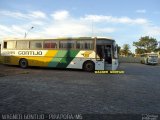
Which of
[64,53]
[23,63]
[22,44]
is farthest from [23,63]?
[64,53]

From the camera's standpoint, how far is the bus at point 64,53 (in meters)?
20.0

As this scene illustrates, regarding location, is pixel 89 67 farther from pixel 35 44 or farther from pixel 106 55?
pixel 35 44

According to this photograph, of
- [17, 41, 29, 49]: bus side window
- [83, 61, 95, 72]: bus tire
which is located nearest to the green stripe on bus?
[83, 61, 95, 72]: bus tire

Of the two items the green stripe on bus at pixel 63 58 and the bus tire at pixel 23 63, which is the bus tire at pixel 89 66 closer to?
the green stripe on bus at pixel 63 58

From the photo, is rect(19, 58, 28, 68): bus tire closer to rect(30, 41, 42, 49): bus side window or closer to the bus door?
rect(30, 41, 42, 49): bus side window

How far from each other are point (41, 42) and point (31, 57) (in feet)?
5.48

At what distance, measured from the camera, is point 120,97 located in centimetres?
Answer: 894

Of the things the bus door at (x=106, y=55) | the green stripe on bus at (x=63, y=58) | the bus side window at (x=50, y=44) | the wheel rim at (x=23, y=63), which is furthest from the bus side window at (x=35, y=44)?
the bus door at (x=106, y=55)

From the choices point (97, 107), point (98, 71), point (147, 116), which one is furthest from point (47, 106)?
point (98, 71)

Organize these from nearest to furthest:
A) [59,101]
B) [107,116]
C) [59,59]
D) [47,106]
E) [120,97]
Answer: [107,116] → [47,106] → [59,101] → [120,97] → [59,59]

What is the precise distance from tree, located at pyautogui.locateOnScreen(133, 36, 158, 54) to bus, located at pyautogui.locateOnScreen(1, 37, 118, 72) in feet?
252

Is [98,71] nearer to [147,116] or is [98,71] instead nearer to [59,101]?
[59,101]

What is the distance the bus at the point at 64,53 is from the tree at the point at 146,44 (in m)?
76.9

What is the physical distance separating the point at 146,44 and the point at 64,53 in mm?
79754
